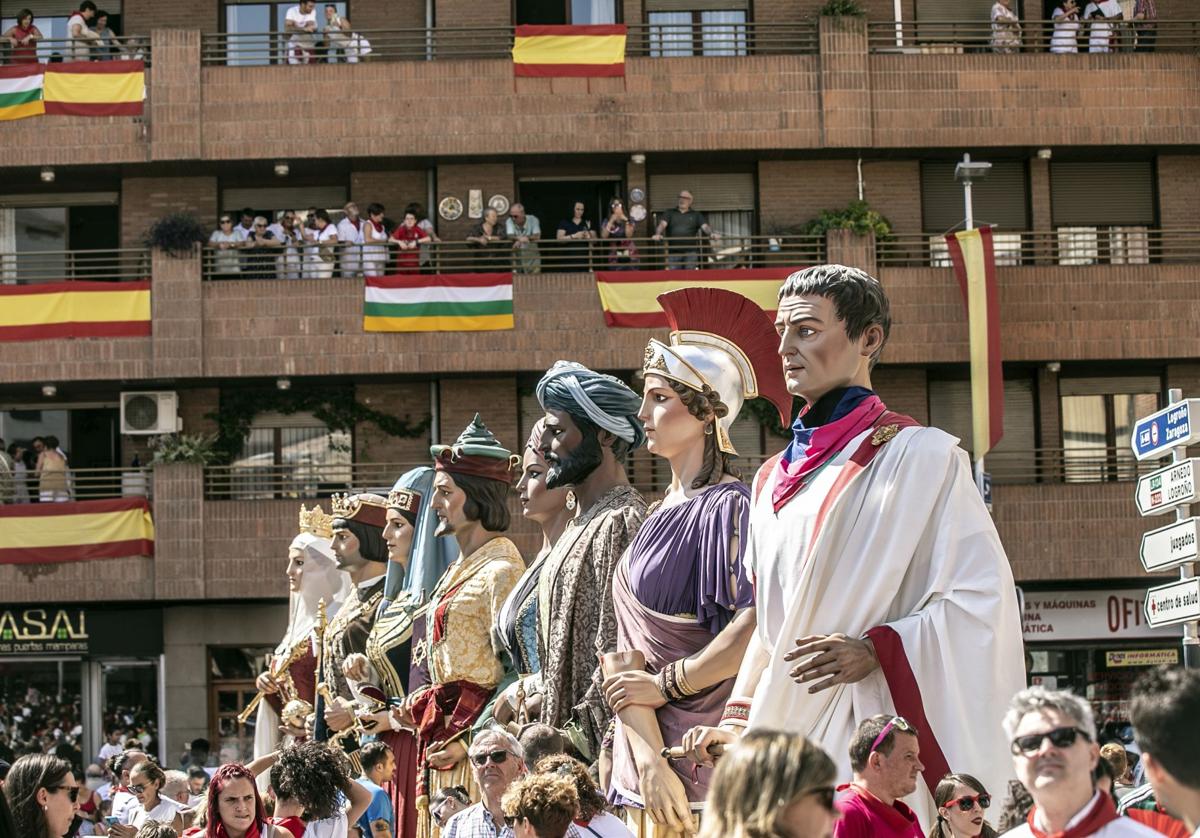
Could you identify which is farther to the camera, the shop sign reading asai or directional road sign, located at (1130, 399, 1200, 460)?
the shop sign reading asai

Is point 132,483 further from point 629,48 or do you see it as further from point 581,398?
point 581,398

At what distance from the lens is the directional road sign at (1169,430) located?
1191 centimetres

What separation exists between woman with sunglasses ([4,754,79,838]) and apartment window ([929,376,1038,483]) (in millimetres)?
25536

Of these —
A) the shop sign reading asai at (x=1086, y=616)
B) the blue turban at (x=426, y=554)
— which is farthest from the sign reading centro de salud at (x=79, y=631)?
the blue turban at (x=426, y=554)

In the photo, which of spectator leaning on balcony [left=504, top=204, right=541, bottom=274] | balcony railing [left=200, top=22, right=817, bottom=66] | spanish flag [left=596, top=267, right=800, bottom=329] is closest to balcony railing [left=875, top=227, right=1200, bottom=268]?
spanish flag [left=596, top=267, right=800, bottom=329]

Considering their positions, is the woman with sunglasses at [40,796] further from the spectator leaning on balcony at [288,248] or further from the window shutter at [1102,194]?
the window shutter at [1102,194]

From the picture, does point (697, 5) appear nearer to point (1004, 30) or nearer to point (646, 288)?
point (1004, 30)

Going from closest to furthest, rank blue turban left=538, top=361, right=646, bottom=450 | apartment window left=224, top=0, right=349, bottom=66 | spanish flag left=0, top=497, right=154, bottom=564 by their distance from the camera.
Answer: blue turban left=538, top=361, right=646, bottom=450 < spanish flag left=0, top=497, right=154, bottom=564 < apartment window left=224, top=0, right=349, bottom=66

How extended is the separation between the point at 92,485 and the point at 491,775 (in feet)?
84.8

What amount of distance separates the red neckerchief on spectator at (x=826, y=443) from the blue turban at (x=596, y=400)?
2466 mm

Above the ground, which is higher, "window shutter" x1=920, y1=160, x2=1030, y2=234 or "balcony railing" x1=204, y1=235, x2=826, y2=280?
"window shutter" x1=920, y1=160, x2=1030, y2=234

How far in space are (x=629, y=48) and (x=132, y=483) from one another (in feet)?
33.4

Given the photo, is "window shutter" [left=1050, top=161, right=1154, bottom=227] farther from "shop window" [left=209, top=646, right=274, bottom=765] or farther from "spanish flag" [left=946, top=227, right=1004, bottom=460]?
"shop window" [left=209, top=646, right=274, bottom=765]

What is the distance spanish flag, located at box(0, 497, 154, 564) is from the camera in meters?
30.4
